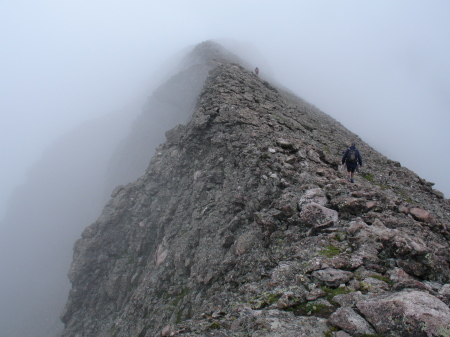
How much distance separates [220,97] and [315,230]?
19.7 metres

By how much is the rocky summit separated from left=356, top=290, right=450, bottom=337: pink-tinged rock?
0.09 ft

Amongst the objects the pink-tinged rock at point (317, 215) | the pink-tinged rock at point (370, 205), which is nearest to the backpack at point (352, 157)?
the pink-tinged rock at point (370, 205)

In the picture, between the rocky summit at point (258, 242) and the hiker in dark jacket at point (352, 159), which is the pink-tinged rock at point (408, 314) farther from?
the hiker in dark jacket at point (352, 159)

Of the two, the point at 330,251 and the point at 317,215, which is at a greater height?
the point at 317,215

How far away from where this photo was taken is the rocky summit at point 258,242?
8398 millimetres

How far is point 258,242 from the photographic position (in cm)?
1434

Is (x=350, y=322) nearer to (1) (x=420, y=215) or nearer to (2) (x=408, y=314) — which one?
(2) (x=408, y=314)

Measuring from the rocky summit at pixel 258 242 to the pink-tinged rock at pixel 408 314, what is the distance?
0.09ft

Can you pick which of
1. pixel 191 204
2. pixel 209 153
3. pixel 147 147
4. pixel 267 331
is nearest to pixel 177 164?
pixel 209 153

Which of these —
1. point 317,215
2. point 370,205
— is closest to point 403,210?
point 370,205

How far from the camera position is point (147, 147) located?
273 ft

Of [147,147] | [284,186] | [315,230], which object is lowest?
[147,147]

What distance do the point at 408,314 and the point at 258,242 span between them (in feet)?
26.4

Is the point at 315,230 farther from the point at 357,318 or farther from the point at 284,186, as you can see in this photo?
the point at 357,318
